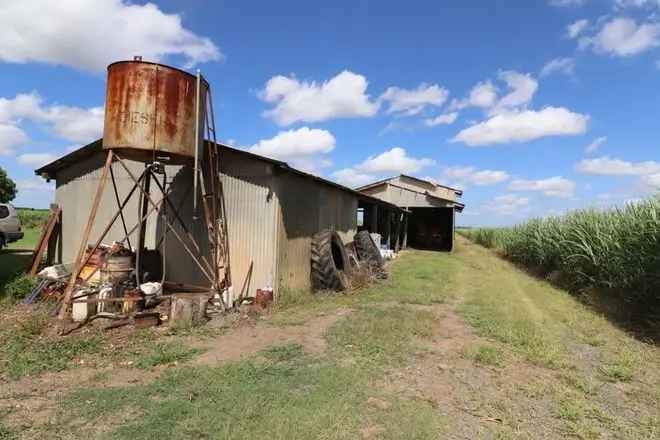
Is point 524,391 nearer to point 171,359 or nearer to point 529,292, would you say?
point 171,359

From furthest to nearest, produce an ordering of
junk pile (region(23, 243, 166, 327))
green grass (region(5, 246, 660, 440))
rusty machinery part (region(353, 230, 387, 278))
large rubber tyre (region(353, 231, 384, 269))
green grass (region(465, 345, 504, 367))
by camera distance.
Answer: large rubber tyre (region(353, 231, 384, 269)) → rusty machinery part (region(353, 230, 387, 278)) → junk pile (region(23, 243, 166, 327)) → green grass (region(465, 345, 504, 367)) → green grass (region(5, 246, 660, 440))

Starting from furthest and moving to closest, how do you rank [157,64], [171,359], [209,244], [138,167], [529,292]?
[529,292]
[138,167]
[209,244]
[157,64]
[171,359]

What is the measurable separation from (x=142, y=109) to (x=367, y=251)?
332 inches

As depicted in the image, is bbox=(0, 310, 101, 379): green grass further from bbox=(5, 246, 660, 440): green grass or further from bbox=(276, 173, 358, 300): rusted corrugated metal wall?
bbox=(276, 173, 358, 300): rusted corrugated metal wall

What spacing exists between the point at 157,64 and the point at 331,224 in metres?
6.65

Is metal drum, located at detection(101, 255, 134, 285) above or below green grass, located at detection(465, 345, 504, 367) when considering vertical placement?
above

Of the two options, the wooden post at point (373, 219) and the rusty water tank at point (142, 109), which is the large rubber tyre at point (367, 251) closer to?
the wooden post at point (373, 219)

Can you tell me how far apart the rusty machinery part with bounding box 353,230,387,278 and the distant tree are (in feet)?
127

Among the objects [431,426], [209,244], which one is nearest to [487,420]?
[431,426]

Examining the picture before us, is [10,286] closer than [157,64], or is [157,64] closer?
[157,64]

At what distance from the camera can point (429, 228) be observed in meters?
30.3

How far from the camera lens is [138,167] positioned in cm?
1014

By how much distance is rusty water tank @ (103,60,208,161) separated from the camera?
7156mm

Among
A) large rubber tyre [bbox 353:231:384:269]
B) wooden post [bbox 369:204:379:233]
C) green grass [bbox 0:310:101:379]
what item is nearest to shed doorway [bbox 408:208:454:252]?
wooden post [bbox 369:204:379:233]
